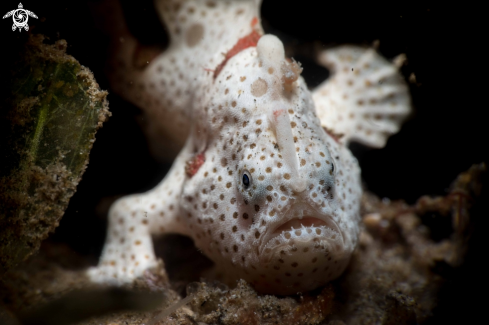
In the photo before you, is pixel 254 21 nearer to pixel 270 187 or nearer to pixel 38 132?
pixel 270 187

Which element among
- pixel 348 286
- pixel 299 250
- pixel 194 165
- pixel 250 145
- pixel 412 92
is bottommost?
pixel 348 286

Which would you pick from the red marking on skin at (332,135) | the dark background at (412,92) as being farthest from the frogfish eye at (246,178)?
the dark background at (412,92)

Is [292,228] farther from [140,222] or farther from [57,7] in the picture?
[57,7]

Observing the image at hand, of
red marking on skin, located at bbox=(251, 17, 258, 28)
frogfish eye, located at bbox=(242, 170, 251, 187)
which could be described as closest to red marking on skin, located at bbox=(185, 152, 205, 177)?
frogfish eye, located at bbox=(242, 170, 251, 187)

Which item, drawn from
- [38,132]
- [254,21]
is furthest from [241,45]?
[38,132]

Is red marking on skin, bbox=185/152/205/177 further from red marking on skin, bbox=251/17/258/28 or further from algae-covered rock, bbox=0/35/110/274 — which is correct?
red marking on skin, bbox=251/17/258/28

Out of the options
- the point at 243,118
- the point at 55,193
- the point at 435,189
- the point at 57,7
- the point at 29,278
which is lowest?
the point at 29,278

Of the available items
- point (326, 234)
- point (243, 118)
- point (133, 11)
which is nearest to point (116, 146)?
point (133, 11)
